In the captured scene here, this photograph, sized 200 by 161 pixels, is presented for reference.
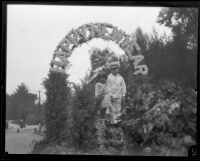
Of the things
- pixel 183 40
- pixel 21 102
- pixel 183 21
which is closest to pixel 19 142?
pixel 21 102

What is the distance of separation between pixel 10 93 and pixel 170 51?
1.57m

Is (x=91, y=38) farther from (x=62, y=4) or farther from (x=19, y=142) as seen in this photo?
(x=19, y=142)

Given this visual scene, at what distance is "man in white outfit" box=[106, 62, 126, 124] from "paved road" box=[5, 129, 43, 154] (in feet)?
2.41

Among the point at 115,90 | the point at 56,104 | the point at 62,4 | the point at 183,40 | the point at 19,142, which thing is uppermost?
the point at 62,4

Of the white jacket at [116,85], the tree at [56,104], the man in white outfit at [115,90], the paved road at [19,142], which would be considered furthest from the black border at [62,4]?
the white jacket at [116,85]

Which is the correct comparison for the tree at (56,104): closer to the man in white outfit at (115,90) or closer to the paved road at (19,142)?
the paved road at (19,142)

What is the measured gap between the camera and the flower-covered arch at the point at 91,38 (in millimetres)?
4438

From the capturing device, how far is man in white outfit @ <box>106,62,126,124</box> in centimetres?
447

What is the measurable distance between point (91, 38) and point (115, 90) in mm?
549

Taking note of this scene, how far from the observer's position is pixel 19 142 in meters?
4.46

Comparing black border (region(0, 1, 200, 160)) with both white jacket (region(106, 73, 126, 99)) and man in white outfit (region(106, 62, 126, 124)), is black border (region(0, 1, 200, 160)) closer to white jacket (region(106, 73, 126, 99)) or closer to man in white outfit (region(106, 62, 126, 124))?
man in white outfit (region(106, 62, 126, 124))

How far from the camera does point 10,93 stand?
4414mm

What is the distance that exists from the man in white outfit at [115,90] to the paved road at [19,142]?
0.73 meters

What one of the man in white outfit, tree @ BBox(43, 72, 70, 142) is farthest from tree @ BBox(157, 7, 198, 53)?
tree @ BBox(43, 72, 70, 142)
